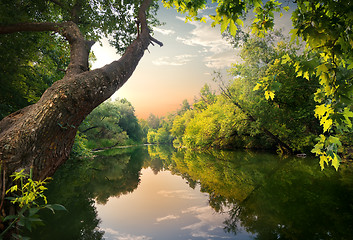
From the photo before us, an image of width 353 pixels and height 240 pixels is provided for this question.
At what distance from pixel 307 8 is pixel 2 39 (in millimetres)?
8084

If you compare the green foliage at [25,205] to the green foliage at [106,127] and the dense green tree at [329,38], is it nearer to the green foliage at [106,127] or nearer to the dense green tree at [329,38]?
the dense green tree at [329,38]

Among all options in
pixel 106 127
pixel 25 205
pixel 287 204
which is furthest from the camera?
pixel 106 127

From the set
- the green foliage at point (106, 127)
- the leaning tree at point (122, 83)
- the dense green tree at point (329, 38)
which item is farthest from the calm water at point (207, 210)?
the green foliage at point (106, 127)

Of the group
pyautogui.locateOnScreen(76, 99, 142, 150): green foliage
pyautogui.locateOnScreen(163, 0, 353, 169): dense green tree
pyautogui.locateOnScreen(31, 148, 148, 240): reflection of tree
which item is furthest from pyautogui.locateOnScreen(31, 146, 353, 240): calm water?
pyautogui.locateOnScreen(76, 99, 142, 150): green foliage

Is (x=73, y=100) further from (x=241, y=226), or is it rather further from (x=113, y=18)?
(x=113, y=18)

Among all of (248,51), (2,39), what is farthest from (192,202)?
(248,51)

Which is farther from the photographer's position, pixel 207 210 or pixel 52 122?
pixel 207 210

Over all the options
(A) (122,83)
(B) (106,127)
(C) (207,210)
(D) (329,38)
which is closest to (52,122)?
(A) (122,83)

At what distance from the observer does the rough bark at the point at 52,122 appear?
6.29 feet

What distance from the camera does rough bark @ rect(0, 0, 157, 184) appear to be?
1917 millimetres

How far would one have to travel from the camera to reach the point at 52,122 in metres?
2.20

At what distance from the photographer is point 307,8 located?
1.73 metres

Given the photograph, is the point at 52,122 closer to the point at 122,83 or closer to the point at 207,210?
the point at 122,83

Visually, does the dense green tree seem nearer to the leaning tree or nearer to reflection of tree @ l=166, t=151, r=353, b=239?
the leaning tree
